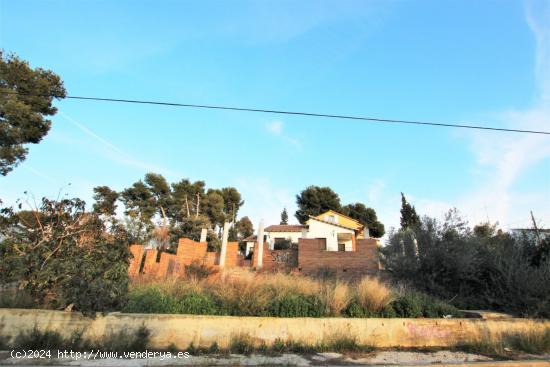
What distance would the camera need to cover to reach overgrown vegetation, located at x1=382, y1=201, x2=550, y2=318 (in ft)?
29.5

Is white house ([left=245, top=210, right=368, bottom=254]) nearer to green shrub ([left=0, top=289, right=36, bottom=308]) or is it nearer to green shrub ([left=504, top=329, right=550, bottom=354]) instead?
green shrub ([left=504, top=329, right=550, bottom=354])

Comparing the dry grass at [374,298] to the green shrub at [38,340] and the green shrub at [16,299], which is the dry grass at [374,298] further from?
the green shrub at [16,299]

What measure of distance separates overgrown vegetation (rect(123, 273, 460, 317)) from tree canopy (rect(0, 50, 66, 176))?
14.8m

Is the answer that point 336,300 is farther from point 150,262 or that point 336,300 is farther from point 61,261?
point 150,262

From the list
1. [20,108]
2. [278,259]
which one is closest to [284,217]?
[278,259]

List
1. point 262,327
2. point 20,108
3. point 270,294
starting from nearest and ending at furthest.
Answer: point 262,327
point 270,294
point 20,108

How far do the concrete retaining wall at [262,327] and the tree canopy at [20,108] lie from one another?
14815 millimetres

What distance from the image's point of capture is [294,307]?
7.84m

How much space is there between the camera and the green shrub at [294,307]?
→ 25.3 feet

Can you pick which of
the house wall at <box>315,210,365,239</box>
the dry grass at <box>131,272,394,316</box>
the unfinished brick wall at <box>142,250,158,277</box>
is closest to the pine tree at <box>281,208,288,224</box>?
the house wall at <box>315,210,365,239</box>

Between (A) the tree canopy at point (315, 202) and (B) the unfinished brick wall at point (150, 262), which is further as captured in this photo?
(A) the tree canopy at point (315, 202)

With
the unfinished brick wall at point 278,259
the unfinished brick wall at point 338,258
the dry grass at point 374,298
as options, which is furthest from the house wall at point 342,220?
the dry grass at point 374,298

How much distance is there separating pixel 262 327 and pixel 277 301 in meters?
1.15

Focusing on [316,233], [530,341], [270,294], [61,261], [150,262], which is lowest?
[530,341]
